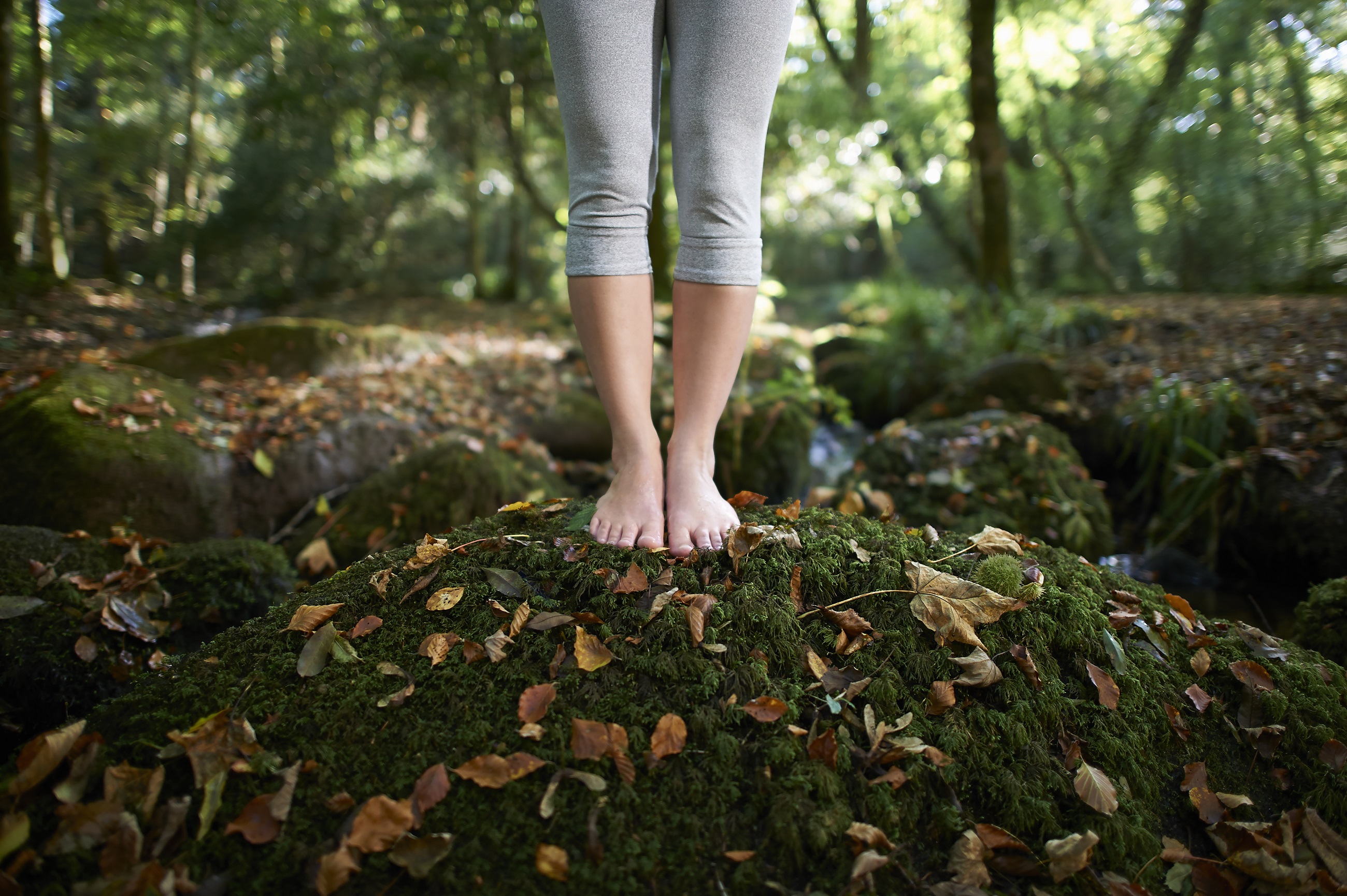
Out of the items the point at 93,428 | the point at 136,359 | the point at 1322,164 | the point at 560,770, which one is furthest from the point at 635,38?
the point at 1322,164

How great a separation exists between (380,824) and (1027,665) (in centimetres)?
123

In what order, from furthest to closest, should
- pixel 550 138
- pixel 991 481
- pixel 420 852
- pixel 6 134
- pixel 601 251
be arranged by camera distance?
pixel 550 138 < pixel 6 134 < pixel 991 481 < pixel 601 251 < pixel 420 852

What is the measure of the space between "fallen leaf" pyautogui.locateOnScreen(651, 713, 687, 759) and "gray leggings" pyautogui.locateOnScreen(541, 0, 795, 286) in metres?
0.99

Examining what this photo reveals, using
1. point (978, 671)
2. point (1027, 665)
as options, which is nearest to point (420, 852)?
point (978, 671)

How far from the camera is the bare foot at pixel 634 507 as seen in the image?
1.61m

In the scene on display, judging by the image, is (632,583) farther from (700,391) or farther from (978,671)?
(978,671)

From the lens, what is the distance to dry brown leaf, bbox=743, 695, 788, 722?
1.22 metres

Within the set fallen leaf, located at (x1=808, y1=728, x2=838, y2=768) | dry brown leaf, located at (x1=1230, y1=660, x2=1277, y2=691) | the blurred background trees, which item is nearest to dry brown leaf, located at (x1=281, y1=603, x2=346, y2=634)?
fallen leaf, located at (x1=808, y1=728, x2=838, y2=768)

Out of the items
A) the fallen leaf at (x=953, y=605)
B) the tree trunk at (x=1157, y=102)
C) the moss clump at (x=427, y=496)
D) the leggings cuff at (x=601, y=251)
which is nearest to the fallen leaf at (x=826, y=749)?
the fallen leaf at (x=953, y=605)

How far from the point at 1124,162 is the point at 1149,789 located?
10.7m

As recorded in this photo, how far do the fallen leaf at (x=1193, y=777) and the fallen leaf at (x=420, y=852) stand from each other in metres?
1.34

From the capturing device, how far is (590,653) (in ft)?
4.33

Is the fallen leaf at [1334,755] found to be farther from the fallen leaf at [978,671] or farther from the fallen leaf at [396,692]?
the fallen leaf at [396,692]

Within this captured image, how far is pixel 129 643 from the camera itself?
1845mm
